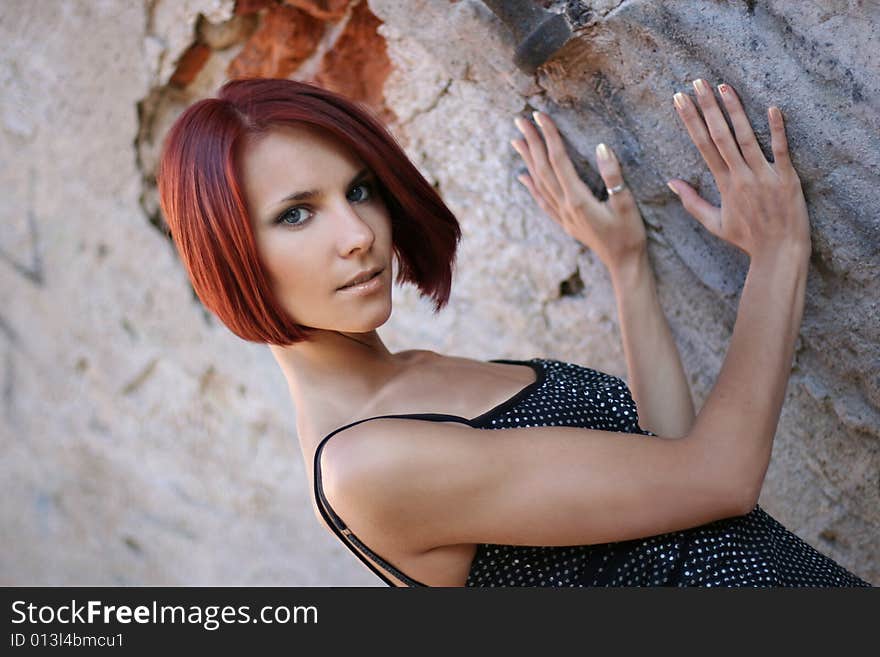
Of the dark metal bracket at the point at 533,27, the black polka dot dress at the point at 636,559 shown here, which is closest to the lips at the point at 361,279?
the black polka dot dress at the point at 636,559

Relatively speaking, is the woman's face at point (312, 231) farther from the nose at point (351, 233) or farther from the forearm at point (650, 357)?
the forearm at point (650, 357)

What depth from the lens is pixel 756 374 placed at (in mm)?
1403

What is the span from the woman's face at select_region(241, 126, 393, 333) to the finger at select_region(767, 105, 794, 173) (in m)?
0.63

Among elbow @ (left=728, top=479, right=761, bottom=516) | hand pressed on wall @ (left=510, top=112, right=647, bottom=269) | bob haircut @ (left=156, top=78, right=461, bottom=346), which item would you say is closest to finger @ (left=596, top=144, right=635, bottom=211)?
hand pressed on wall @ (left=510, top=112, right=647, bottom=269)

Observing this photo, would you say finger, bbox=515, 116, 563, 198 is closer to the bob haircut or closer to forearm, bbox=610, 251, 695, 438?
forearm, bbox=610, 251, 695, 438

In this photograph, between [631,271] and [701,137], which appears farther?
[631,271]

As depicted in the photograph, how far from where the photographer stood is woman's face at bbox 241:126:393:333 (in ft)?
4.52

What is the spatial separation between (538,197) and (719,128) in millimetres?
486

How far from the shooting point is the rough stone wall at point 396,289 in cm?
153

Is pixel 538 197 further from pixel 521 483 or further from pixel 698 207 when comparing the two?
pixel 521 483

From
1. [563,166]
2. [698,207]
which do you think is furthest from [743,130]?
[563,166]

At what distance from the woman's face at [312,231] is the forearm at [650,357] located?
→ 0.58m

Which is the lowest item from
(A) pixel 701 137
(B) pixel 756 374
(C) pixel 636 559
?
(C) pixel 636 559

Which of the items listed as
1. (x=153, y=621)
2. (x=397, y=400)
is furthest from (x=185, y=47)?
(x=153, y=621)
